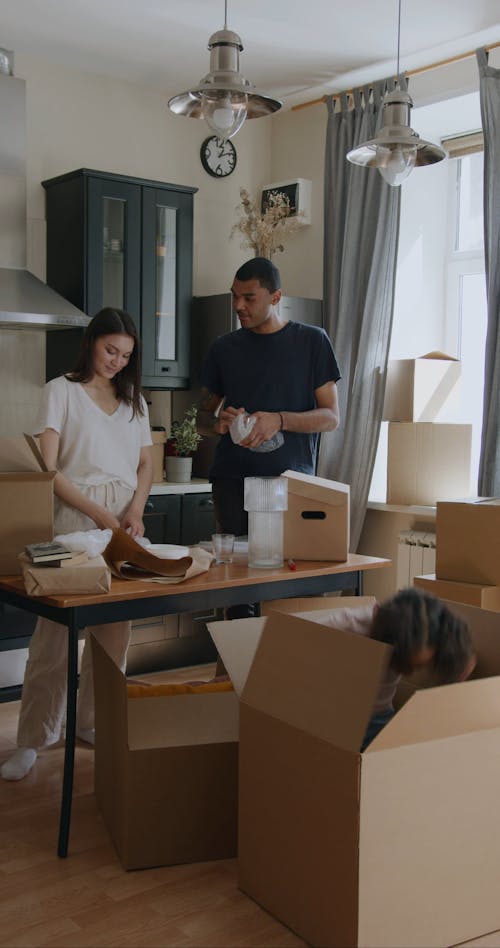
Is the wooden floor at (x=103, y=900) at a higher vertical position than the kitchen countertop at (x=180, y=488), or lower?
lower

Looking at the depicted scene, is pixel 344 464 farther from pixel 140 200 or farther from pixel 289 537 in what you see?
pixel 289 537

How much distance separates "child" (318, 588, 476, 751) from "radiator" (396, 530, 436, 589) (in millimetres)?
2599

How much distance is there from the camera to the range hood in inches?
173

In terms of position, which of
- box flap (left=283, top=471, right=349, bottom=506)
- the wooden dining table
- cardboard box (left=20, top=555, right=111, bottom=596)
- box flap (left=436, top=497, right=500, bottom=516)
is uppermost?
box flap (left=283, top=471, right=349, bottom=506)

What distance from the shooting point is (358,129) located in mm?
5051

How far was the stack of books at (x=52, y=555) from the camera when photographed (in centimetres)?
259

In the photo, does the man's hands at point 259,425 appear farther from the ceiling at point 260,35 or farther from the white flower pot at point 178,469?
the ceiling at point 260,35

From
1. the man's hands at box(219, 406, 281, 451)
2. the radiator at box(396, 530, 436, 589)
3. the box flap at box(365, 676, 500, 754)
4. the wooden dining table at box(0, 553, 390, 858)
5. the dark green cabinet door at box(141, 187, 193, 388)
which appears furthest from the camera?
the dark green cabinet door at box(141, 187, 193, 388)

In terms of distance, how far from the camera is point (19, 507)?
9.27ft

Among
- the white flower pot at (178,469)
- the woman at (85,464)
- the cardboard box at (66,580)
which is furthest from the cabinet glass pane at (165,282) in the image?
the cardboard box at (66,580)

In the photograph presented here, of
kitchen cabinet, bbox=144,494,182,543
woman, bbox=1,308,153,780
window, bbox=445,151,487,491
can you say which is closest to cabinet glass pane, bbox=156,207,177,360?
kitchen cabinet, bbox=144,494,182,543

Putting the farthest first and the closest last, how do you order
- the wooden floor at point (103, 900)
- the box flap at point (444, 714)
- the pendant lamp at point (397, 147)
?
the pendant lamp at point (397, 147) < the wooden floor at point (103, 900) < the box flap at point (444, 714)

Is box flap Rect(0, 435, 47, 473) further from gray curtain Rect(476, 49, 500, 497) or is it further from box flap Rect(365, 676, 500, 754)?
gray curtain Rect(476, 49, 500, 497)

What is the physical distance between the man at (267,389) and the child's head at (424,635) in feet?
4.35
